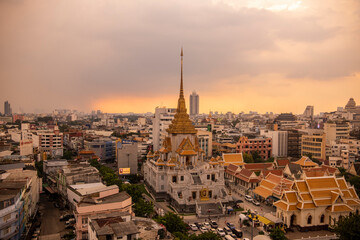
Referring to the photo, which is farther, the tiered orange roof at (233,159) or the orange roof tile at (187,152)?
the tiered orange roof at (233,159)

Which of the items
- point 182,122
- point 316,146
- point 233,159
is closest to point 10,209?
point 182,122

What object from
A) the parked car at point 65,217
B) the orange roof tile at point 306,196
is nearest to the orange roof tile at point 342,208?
the orange roof tile at point 306,196

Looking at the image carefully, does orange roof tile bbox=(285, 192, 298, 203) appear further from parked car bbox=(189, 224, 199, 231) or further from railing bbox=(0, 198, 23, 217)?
railing bbox=(0, 198, 23, 217)

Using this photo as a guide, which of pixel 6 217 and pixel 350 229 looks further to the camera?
pixel 6 217

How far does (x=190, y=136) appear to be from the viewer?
157 ft

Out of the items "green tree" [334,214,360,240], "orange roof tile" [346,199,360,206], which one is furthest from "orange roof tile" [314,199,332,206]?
"green tree" [334,214,360,240]

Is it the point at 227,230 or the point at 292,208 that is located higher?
the point at 292,208

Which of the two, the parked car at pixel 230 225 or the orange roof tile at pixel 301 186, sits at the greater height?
the orange roof tile at pixel 301 186

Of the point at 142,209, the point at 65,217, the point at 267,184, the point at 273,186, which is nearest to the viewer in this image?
the point at 142,209

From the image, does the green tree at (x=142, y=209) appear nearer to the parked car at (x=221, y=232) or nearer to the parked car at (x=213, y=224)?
the parked car at (x=213, y=224)

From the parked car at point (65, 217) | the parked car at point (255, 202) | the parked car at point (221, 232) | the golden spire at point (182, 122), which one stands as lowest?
the parked car at point (65, 217)

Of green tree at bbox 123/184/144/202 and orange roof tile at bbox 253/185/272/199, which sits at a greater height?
green tree at bbox 123/184/144/202

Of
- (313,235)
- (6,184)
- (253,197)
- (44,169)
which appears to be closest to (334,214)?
(313,235)

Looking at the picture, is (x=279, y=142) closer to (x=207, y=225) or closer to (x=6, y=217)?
(x=207, y=225)
